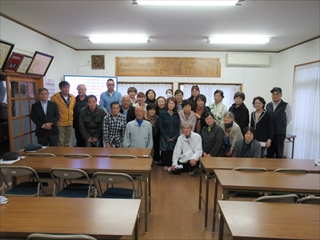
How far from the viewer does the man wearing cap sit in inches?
147

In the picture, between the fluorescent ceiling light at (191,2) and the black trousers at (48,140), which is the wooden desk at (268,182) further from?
the black trousers at (48,140)

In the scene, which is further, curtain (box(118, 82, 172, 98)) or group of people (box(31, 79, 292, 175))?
curtain (box(118, 82, 172, 98))

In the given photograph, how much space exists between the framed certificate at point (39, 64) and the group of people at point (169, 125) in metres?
0.54

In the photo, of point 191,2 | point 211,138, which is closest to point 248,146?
point 211,138

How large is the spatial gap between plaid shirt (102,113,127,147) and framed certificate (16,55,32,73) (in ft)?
5.54

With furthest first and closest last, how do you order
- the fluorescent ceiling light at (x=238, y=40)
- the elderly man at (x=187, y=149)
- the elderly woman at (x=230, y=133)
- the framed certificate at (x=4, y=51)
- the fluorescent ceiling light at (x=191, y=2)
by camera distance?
the fluorescent ceiling light at (x=238, y=40), the elderly man at (x=187, y=149), the elderly woman at (x=230, y=133), the framed certificate at (x=4, y=51), the fluorescent ceiling light at (x=191, y=2)

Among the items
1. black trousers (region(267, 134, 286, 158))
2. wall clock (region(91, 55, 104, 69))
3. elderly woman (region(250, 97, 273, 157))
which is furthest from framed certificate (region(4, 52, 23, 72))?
black trousers (region(267, 134, 286, 158))

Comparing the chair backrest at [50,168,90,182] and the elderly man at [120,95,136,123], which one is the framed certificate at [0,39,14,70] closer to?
the elderly man at [120,95,136,123]

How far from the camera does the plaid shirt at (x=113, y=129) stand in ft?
11.4

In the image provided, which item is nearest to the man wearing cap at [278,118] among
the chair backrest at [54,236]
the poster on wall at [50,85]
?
the chair backrest at [54,236]

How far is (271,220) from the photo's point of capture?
4.36ft

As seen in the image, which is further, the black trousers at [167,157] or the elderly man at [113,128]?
the black trousers at [167,157]

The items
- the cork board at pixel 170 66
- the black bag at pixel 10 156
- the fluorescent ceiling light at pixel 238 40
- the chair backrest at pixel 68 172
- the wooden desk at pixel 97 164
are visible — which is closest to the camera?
the chair backrest at pixel 68 172

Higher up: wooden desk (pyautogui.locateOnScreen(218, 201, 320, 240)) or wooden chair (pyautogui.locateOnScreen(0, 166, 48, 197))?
wooden desk (pyautogui.locateOnScreen(218, 201, 320, 240))
